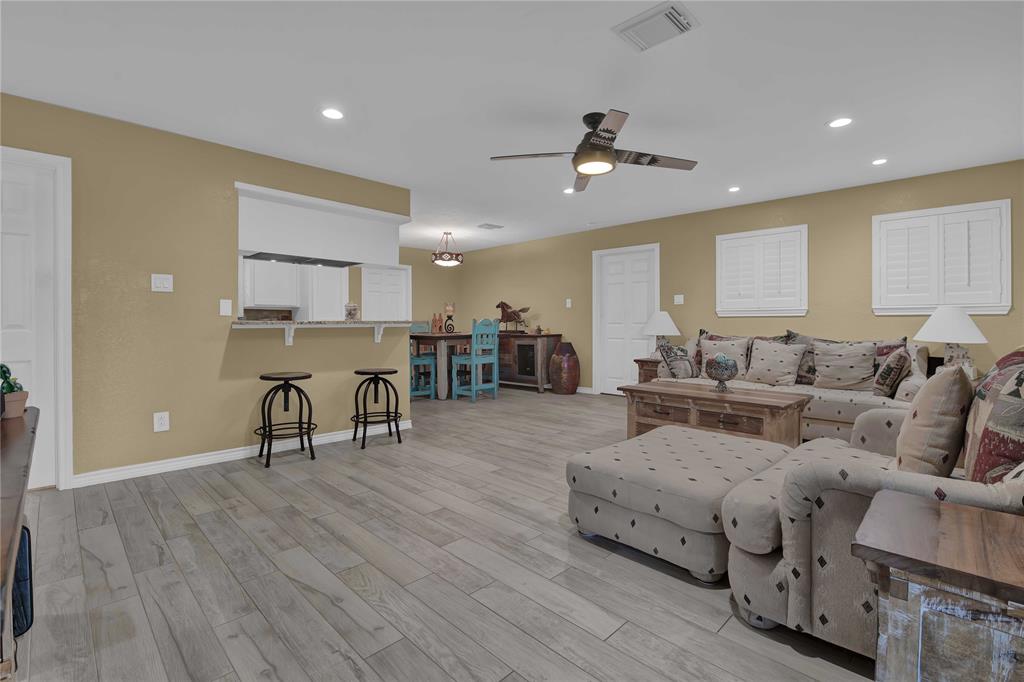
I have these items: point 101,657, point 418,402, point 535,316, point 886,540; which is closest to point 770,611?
point 886,540

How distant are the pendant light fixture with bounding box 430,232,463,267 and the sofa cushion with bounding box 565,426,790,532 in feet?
16.4

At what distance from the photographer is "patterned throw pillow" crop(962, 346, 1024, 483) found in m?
1.22

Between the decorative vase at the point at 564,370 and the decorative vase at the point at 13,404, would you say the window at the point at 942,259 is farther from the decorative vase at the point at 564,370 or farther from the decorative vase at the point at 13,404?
the decorative vase at the point at 13,404

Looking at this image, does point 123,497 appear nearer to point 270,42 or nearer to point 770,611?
point 270,42

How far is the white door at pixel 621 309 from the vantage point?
6.62 metres

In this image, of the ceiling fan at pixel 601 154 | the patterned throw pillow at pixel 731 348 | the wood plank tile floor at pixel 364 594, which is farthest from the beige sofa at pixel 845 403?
the wood plank tile floor at pixel 364 594

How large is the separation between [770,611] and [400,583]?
4.43 ft

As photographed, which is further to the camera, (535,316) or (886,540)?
(535,316)

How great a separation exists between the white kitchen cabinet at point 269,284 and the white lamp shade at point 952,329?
638 centimetres

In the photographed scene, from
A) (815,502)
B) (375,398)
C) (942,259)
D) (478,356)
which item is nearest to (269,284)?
(375,398)

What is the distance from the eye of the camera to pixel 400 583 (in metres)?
1.90

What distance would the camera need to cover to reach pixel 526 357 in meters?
7.52

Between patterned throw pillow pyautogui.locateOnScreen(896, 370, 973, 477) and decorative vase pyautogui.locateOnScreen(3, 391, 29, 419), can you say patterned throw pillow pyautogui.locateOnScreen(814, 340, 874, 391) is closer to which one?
patterned throw pillow pyautogui.locateOnScreen(896, 370, 973, 477)

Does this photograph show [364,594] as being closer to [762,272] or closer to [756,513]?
[756,513]
